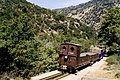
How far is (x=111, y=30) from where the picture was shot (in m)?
60.5

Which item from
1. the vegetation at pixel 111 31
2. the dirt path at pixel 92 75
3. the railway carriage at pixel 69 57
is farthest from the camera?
the vegetation at pixel 111 31

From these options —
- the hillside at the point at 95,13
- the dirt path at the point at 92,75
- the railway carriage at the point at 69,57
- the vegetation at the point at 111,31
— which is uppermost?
the hillside at the point at 95,13

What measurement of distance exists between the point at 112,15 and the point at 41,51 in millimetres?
40488

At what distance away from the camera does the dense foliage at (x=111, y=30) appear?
57.8 m

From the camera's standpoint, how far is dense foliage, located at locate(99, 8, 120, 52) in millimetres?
57787

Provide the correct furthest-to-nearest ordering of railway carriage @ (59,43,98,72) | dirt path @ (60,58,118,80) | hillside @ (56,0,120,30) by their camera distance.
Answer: hillside @ (56,0,120,30), railway carriage @ (59,43,98,72), dirt path @ (60,58,118,80)

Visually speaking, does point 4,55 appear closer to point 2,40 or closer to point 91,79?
point 2,40

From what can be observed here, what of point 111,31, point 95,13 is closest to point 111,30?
point 111,31

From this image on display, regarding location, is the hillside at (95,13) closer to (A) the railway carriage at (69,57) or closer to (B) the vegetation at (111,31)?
(B) the vegetation at (111,31)

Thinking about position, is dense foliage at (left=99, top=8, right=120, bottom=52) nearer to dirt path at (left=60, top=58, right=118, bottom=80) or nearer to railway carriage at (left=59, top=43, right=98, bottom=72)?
dirt path at (left=60, top=58, right=118, bottom=80)

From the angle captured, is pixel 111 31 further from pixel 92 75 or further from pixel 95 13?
pixel 95 13

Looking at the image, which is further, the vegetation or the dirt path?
the vegetation

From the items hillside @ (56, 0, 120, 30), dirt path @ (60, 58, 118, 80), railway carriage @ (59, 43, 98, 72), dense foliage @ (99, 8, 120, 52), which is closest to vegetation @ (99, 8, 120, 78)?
dense foliage @ (99, 8, 120, 52)

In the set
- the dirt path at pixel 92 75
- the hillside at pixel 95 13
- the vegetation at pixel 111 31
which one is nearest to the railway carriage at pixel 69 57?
the dirt path at pixel 92 75
